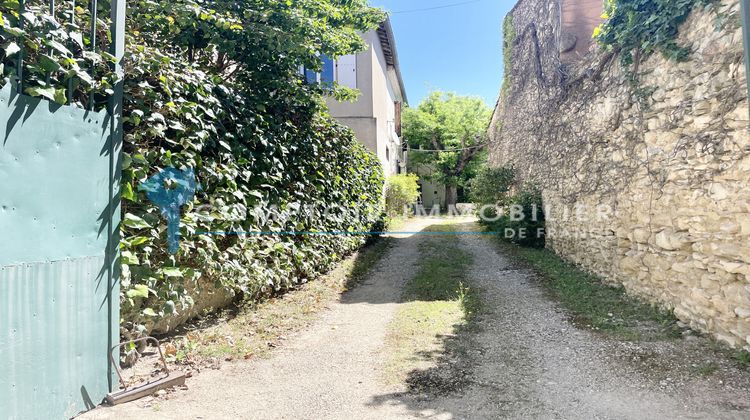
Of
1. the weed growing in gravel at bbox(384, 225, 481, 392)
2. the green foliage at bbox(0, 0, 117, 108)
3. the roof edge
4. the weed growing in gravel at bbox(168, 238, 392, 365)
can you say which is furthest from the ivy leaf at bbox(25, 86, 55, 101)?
the roof edge

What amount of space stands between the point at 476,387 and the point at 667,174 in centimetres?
338

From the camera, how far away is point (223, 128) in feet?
14.3

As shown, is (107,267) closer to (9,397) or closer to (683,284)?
(9,397)

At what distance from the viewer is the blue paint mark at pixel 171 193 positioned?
3461mm

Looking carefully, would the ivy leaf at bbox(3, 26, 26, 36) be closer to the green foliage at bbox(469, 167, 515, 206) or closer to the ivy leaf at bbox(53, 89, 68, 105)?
the ivy leaf at bbox(53, 89, 68, 105)

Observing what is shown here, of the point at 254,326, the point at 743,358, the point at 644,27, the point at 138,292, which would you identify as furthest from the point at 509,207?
the point at 138,292

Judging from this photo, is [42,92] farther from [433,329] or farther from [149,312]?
[433,329]

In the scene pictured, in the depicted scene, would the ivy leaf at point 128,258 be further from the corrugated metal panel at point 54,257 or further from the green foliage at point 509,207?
the green foliage at point 509,207

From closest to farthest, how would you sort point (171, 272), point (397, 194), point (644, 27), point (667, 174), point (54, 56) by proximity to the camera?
point (54, 56) < point (171, 272) < point (667, 174) < point (644, 27) < point (397, 194)

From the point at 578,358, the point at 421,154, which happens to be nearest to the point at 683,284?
the point at 578,358

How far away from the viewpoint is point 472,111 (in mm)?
29109

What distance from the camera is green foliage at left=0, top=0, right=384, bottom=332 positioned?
323 centimetres

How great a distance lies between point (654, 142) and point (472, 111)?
25463 mm

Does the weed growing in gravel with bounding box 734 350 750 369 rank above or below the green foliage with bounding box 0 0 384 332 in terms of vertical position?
below
